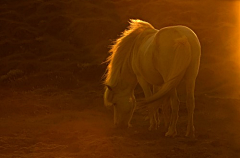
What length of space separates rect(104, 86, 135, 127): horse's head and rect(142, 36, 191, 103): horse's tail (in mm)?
1470

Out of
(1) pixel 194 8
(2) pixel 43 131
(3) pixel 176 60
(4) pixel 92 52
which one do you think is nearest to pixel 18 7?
(4) pixel 92 52

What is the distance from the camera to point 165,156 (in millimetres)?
5098

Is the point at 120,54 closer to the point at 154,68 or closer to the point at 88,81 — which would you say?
the point at 154,68

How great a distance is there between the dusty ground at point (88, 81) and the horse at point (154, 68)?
0.53 meters

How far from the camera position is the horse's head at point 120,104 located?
7031mm

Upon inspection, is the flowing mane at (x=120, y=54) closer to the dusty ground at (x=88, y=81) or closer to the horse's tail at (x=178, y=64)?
the dusty ground at (x=88, y=81)

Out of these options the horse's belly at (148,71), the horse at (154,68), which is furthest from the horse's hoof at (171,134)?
the horse's belly at (148,71)

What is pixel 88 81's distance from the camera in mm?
12938

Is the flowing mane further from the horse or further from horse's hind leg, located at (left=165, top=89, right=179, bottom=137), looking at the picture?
horse's hind leg, located at (left=165, top=89, right=179, bottom=137)

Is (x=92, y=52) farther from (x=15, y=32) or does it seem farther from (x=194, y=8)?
(x=194, y=8)

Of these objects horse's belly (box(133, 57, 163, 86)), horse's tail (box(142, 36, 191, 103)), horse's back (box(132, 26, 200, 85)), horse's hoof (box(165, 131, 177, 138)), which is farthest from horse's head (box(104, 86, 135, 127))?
horse's tail (box(142, 36, 191, 103))

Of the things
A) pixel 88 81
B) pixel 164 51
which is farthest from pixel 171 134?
pixel 88 81

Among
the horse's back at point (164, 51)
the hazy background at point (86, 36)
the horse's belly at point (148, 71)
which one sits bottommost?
the hazy background at point (86, 36)

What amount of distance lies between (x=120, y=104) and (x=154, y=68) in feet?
3.99
